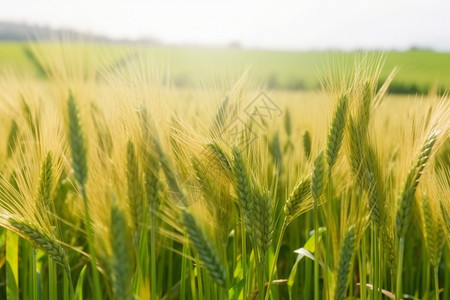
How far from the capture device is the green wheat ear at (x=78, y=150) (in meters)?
1.04

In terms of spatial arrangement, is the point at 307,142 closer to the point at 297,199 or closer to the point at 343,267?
the point at 297,199

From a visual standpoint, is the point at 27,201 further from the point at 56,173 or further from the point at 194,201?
the point at 194,201

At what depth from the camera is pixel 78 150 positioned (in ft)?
3.43

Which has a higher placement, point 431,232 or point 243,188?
point 243,188

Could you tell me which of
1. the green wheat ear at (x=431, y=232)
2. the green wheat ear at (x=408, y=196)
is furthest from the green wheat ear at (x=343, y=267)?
the green wheat ear at (x=431, y=232)

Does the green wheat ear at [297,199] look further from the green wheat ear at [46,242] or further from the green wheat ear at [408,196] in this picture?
the green wheat ear at [46,242]

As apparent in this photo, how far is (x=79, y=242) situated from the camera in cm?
229

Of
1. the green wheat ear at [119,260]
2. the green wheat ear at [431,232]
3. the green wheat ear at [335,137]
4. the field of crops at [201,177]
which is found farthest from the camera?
the green wheat ear at [431,232]

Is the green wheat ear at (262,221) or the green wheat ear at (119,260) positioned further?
the green wheat ear at (262,221)

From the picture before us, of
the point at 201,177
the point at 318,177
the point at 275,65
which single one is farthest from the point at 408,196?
the point at 275,65

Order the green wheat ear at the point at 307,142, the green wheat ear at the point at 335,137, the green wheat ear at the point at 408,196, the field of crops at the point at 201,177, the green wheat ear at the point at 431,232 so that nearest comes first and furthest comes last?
1. the field of crops at the point at 201,177
2. the green wheat ear at the point at 408,196
3. the green wheat ear at the point at 335,137
4. the green wheat ear at the point at 431,232
5. the green wheat ear at the point at 307,142

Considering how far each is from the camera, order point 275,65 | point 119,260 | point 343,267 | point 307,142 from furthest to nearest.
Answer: point 275,65, point 307,142, point 343,267, point 119,260

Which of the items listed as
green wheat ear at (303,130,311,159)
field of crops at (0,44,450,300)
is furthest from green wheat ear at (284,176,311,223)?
green wheat ear at (303,130,311,159)

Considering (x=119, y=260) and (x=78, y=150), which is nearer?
(x=119, y=260)
